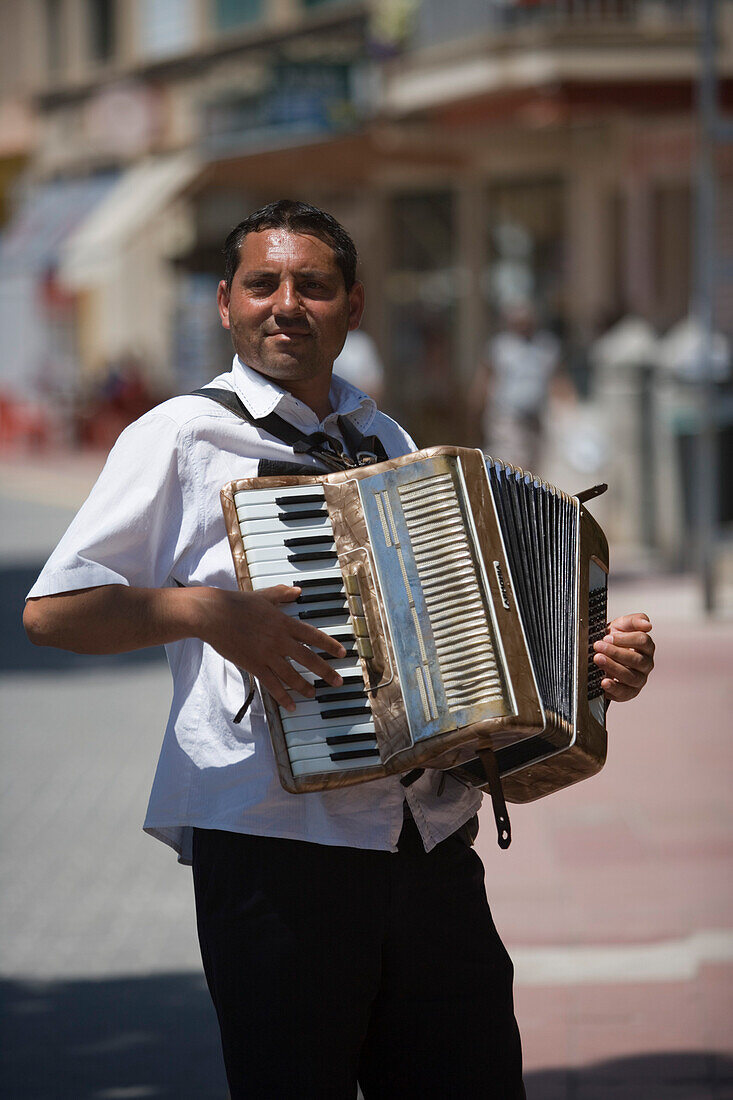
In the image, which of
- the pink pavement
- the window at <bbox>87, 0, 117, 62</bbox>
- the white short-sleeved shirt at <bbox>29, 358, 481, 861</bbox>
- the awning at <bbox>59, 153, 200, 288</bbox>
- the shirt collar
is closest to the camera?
the white short-sleeved shirt at <bbox>29, 358, 481, 861</bbox>

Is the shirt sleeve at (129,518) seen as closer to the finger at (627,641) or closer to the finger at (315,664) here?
the finger at (315,664)

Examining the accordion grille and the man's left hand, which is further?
the man's left hand

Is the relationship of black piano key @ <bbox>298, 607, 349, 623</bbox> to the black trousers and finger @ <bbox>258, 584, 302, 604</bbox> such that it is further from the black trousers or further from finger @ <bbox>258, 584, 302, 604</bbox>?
the black trousers

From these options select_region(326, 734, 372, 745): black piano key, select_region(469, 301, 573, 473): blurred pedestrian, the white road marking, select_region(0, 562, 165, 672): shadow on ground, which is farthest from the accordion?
select_region(469, 301, 573, 473): blurred pedestrian

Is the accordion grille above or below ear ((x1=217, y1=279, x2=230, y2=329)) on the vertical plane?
below

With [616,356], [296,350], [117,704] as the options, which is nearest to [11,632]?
[117,704]

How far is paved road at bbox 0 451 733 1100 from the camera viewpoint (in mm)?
4148

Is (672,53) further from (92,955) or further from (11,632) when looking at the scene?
(92,955)

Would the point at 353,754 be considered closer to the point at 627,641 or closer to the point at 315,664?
the point at 315,664

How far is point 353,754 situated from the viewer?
7.95ft

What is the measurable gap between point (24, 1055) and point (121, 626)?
2186mm

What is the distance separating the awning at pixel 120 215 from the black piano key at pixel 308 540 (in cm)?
1685

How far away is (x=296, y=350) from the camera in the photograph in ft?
8.61

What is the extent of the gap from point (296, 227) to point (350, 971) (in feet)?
3.81
